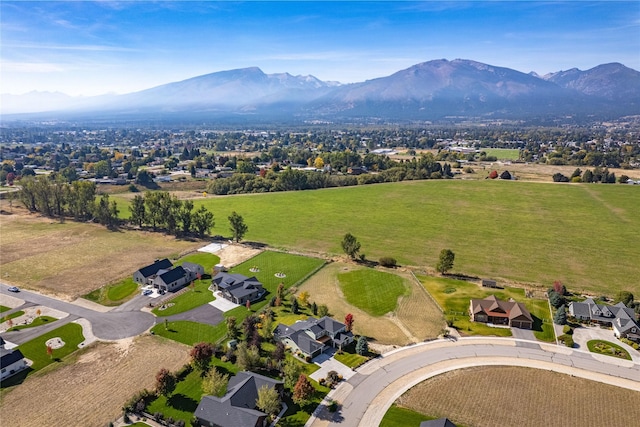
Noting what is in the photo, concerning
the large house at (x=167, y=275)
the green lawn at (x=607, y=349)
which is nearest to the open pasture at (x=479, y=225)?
the green lawn at (x=607, y=349)

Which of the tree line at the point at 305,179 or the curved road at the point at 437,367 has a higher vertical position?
the tree line at the point at 305,179

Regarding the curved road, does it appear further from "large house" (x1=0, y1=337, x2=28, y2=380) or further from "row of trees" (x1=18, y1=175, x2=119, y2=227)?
"row of trees" (x1=18, y1=175, x2=119, y2=227)

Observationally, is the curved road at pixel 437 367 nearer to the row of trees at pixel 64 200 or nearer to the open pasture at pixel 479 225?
the open pasture at pixel 479 225

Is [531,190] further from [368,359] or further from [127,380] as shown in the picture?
[127,380]

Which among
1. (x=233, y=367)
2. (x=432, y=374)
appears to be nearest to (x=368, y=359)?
(x=432, y=374)

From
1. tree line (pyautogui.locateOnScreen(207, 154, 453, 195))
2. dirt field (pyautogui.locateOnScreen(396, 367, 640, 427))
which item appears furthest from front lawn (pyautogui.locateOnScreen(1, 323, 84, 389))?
tree line (pyautogui.locateOnScreen(207, 154, 453, 195))
